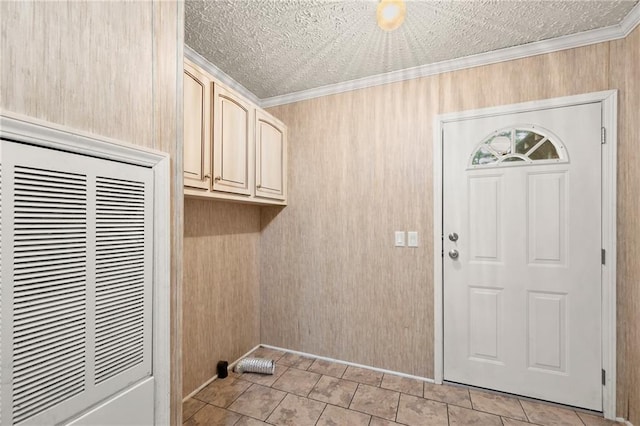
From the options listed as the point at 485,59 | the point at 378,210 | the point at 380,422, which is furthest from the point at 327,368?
the point at 485,59

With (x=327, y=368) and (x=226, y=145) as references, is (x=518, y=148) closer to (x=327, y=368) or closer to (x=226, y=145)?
(x=226, y=145)

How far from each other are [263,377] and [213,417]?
1.66ft

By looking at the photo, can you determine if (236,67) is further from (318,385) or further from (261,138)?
(318,385)

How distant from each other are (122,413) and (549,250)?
8.06ft

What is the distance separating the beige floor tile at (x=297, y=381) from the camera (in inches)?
81.9

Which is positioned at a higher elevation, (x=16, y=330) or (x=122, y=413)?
(x=16, y=330)

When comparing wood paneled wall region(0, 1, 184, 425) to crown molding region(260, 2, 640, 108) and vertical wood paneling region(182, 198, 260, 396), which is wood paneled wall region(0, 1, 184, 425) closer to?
vertical wood paneling region(182, 198, 260, 396)

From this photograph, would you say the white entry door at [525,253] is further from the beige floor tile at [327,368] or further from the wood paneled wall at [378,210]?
the beige floor tile at [327,368]

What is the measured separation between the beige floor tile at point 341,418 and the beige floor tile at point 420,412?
224 mm

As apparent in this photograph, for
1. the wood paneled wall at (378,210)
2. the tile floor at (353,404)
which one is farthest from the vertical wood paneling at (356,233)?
the tile floor at (353,404)

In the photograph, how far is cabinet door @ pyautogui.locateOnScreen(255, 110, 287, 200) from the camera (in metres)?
2.29

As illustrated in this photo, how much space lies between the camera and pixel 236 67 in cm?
224

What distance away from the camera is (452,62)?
2.15 meters

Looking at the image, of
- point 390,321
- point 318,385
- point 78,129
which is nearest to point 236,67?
point 78,129
